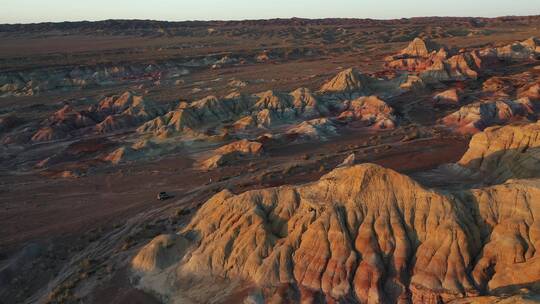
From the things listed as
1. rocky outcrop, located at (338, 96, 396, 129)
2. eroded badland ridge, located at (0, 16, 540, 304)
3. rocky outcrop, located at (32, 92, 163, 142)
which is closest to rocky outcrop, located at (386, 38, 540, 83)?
eroded badland ridge, located at (0, 16, 540, 304)

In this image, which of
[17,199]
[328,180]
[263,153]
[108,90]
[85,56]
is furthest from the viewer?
[85,56]

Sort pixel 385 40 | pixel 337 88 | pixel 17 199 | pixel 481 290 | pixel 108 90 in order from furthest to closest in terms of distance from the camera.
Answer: pixel 385 40 → pixel 108 90 → pixel 337 88 → pixel 17 199 → pixel 481 290

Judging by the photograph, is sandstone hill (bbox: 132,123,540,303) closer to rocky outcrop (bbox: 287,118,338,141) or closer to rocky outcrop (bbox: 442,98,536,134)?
rocky outcrop (bbox: 287,118,338,141)

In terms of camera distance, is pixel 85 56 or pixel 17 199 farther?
pixel 85 56

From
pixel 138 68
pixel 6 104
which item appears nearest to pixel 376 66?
pixel 138 68

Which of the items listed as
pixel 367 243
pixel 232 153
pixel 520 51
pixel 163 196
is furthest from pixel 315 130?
pixel 520 51

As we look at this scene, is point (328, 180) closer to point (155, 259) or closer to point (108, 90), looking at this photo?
point (155, 259)

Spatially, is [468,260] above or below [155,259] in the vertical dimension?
above

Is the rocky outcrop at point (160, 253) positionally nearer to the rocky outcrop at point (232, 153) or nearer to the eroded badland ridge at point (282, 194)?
the eroded badland ridge at point (282, 194)
